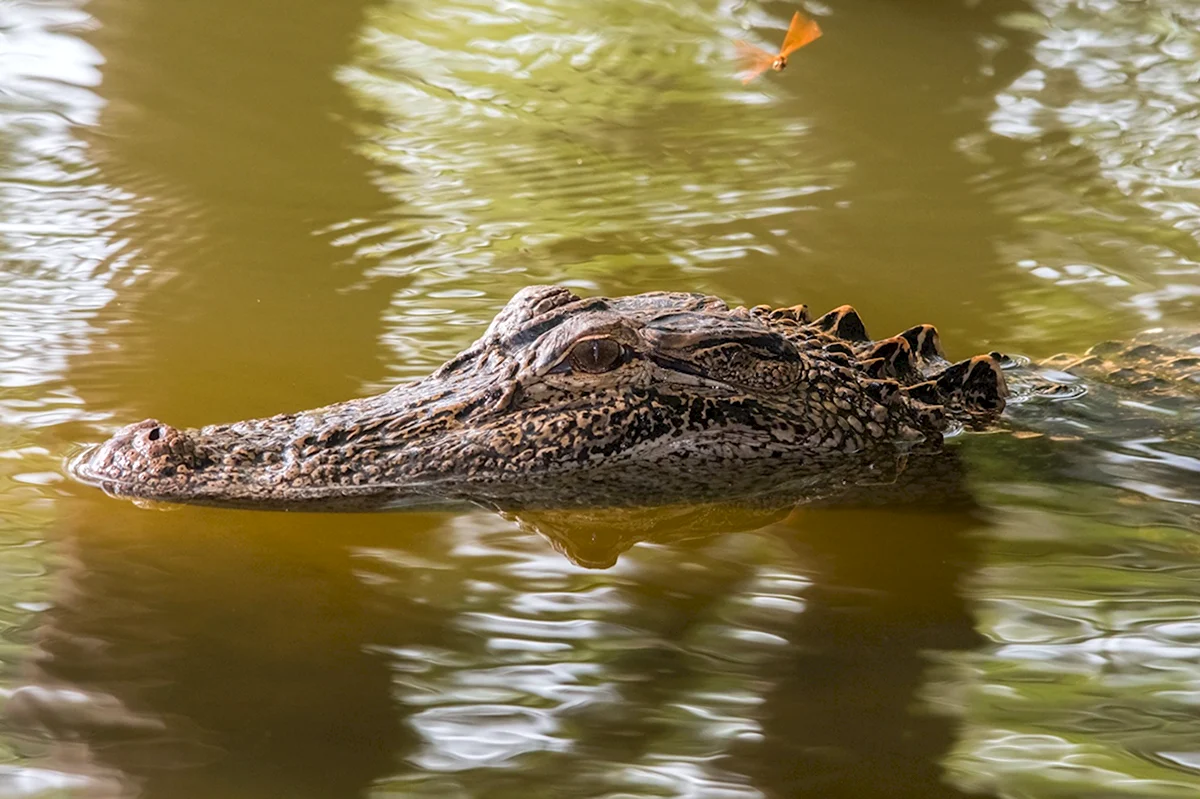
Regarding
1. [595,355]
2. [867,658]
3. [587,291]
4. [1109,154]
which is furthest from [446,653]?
[1109,154]

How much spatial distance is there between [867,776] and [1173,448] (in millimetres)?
2966

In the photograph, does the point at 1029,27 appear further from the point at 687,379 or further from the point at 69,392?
the point at 69,392

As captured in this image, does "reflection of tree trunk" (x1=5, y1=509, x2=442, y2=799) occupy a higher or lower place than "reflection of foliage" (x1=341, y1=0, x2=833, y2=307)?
lower

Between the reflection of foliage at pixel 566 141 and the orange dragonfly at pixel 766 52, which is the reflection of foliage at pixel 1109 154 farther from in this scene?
the orange dragonfly at pixel 766 52

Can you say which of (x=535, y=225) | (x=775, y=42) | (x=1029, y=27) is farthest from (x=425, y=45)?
(x=1029, y=27)

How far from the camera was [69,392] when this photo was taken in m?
5.89

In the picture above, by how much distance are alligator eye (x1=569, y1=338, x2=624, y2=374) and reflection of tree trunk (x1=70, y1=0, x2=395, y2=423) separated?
4.43 ft

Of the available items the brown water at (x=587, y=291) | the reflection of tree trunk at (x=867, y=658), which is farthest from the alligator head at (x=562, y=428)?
the reflection of tree trunk at (x=867, y=658)

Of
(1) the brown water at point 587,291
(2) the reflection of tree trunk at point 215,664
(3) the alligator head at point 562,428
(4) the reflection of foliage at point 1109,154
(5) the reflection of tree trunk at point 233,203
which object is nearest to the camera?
(2) the reflection of tree trunk at point 215,664

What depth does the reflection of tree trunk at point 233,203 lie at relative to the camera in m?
6.25

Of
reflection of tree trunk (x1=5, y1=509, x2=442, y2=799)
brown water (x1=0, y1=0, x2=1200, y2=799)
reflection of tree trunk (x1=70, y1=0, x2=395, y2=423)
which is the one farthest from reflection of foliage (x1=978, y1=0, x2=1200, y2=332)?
reflection of tree trunk (x1=5, y1=509, x2=442, y2=799)

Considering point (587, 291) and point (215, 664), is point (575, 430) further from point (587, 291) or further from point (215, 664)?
point (587, 291)

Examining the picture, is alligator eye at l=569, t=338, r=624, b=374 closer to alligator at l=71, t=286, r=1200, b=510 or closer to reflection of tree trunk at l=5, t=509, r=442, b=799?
alligator at l=71, t=286, r=1200, b=510

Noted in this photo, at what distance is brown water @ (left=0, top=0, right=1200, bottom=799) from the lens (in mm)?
3594
